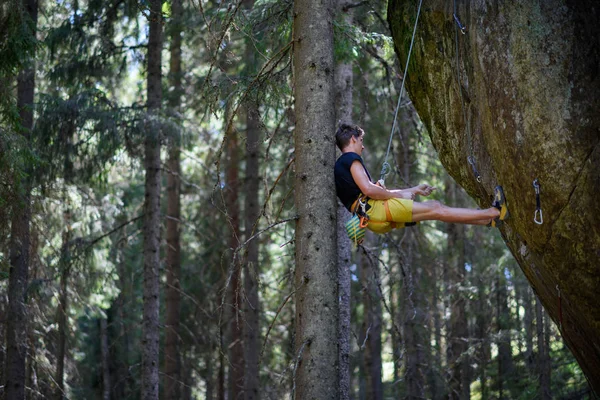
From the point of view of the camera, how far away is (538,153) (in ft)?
21.2

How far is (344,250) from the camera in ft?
31.6

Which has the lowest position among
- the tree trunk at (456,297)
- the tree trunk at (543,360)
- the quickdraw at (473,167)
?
the tree trunk at (543,360)

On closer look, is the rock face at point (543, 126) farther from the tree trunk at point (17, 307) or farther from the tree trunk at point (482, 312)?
the tree trunk at point (482, 312)

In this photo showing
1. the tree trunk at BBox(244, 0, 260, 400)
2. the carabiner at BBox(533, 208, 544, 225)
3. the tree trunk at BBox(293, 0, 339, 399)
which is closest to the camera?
the tree trunk at BBox(293, 0, 339, 399)

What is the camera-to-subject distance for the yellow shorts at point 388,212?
6559mm

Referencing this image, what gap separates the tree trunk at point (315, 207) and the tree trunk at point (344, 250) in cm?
228

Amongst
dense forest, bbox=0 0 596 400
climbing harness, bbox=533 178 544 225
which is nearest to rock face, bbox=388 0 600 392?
climbing harness, bbox=533 178 544 225

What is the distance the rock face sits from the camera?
20.8 feet

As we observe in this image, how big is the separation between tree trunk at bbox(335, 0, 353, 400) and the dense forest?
0.03m

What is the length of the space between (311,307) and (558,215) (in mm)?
2531

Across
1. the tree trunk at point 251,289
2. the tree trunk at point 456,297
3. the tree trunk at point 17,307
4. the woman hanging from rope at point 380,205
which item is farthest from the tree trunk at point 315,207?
the tree trunk at point 456,297

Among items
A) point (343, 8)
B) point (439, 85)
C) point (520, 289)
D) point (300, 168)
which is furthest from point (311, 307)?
point (520, 289)

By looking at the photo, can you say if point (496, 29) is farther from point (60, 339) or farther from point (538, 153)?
point (60, 339)

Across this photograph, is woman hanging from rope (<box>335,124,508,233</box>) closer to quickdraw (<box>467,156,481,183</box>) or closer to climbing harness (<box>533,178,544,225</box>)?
climbing harness (<box>533,178,544,225</box>)
